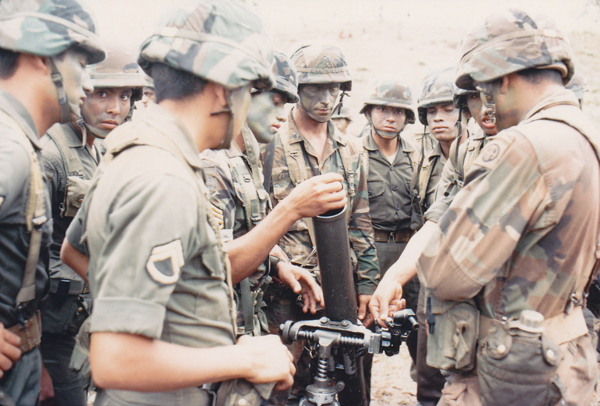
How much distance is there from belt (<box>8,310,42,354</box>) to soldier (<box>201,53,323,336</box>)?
3.14 ft

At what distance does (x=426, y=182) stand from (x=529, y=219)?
11.1 ft

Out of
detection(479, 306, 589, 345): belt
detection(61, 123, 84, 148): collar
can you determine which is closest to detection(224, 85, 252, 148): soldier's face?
detection(479, 306, 589, 345): belt

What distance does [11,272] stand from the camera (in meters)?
2.00

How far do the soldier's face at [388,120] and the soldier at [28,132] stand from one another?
13.4ft

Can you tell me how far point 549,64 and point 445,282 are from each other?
111 centimetres

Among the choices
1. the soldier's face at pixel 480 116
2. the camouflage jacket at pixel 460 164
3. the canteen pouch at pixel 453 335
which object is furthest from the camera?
the camouflage jacket at pixel 460 164

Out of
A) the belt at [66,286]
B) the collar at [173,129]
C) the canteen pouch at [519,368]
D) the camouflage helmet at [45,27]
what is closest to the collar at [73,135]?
the belt at [66,286]

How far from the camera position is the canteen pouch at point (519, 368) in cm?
200

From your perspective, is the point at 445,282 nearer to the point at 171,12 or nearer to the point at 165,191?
the point at 165,191

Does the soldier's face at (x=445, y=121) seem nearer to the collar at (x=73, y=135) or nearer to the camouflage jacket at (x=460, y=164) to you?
the camouflage jacket at (x=460, y=164)

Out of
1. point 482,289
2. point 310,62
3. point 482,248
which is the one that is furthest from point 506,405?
point 310,62

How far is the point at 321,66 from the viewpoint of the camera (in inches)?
175

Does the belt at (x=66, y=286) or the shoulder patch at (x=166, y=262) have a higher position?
the shoulder patch at (x=166, y=262)

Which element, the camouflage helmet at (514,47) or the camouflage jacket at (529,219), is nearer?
the camouflage jacket at (529,219)
